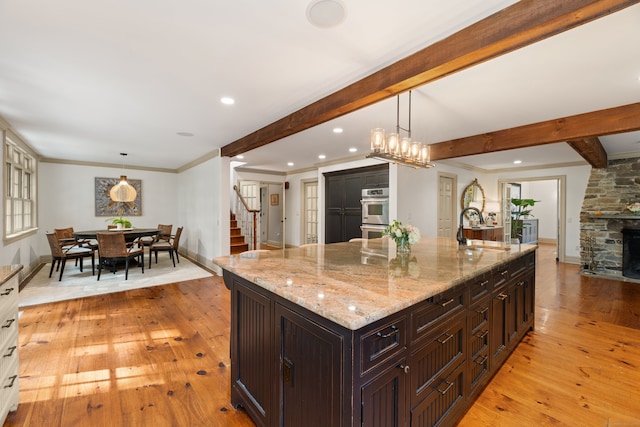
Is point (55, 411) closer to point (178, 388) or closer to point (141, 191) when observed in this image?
point (178, 388)

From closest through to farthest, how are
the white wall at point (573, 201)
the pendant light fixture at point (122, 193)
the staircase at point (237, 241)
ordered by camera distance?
the pendant light fixture at point (122, 193)
the staircase at point (237, 241)
the white wall at point (573, 201)

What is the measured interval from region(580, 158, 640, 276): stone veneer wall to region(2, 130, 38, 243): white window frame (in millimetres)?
10115

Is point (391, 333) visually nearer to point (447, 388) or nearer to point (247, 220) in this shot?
point (447, 388)

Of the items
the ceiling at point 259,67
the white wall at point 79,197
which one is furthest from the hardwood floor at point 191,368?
the white wall at point 79,197

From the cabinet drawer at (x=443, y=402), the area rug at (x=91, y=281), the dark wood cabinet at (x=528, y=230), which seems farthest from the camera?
the dark wood cabinet at (x=528, y=230)

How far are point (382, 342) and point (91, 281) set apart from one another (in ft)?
18.2

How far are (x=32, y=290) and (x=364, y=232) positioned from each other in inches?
221

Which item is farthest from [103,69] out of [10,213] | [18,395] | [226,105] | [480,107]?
[10,213]

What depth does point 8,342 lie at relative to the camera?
1.76m

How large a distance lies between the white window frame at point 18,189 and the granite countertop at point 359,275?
4.63 metres

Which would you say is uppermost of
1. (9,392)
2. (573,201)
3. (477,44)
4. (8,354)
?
(477,44)

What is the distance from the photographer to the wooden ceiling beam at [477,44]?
145cm

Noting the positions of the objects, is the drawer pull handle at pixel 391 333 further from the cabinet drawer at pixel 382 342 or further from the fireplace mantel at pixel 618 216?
the fireplace mantel at pixel 618 216

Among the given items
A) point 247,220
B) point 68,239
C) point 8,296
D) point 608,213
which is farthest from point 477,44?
point 68,239
